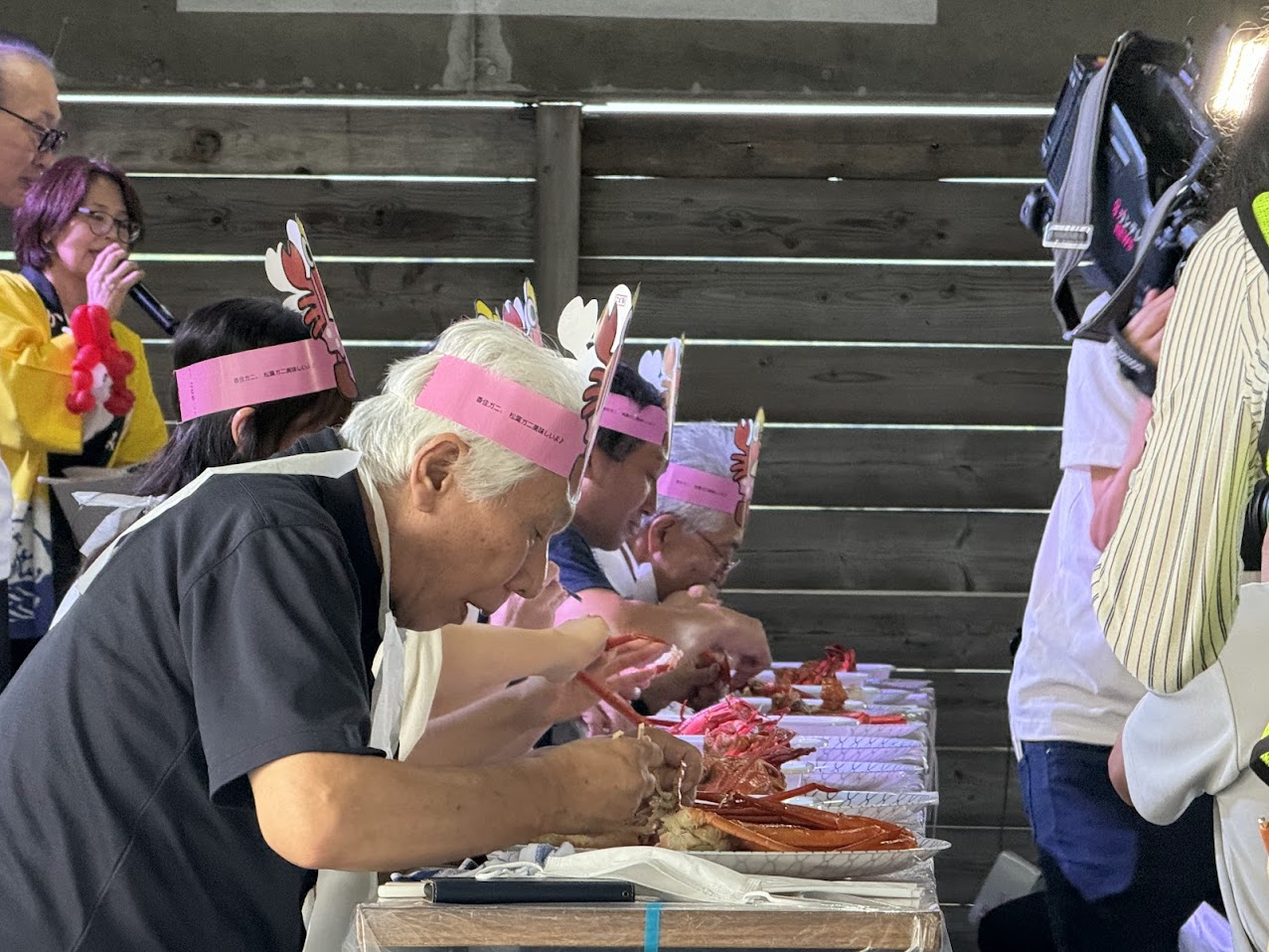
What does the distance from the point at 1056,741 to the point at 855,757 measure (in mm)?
466

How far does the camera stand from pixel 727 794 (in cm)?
229

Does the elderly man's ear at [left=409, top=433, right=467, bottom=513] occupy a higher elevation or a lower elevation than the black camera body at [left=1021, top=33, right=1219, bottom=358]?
lower

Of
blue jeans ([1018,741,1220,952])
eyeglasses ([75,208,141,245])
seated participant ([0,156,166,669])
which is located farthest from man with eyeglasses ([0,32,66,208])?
blue jeans ([1018,741,1220,952])

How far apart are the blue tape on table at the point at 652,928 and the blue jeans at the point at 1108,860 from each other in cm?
171

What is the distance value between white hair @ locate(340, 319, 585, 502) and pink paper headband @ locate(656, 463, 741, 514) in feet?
8.49

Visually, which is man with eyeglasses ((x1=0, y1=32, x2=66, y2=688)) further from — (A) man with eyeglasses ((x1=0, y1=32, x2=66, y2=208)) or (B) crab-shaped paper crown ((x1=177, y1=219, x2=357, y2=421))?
(B) crab-shaped paper crown ((x1=177, y1=219, x2=357, y2=421))

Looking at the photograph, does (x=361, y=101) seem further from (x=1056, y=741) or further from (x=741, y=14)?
(x=1056, y=741)

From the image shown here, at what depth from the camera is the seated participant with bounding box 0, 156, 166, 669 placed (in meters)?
3.99

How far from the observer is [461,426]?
2.01m

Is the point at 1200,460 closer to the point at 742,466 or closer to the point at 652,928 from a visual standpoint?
the point at 652,928

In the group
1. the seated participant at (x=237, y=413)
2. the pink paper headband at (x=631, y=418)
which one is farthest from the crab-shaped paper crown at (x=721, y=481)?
the seated participant at (x=237, y=413)

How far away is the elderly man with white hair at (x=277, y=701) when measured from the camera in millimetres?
1695

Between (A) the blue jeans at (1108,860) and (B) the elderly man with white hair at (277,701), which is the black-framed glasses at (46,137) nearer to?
(B) the elderly man with white hair at (277,701)

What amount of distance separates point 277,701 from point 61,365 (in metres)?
2.64
